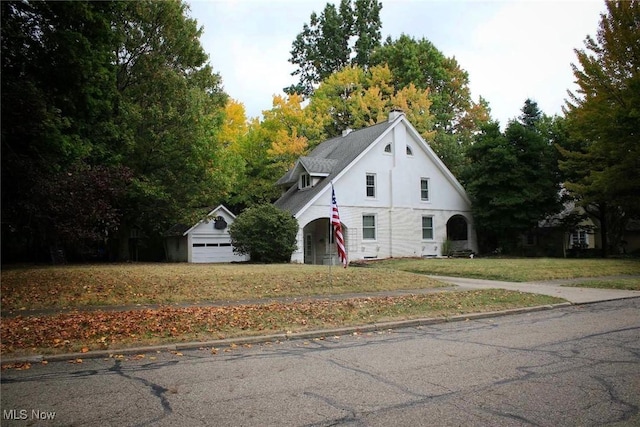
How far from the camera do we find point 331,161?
3288 centimetres

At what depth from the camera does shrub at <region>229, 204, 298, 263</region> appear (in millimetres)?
25688

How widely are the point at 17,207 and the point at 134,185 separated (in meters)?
13.9

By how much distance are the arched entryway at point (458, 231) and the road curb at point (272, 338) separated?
24051 millimetres

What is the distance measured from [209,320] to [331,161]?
23.7m

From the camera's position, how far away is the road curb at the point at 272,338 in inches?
289

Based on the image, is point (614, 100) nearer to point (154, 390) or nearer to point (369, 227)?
point (369, 227)

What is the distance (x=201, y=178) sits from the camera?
30312mm

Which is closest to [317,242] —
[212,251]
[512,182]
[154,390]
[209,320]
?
[212,251]

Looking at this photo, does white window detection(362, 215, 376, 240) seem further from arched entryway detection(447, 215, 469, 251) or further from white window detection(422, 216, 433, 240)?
arched entryway detection(447, 215, 469, 251)

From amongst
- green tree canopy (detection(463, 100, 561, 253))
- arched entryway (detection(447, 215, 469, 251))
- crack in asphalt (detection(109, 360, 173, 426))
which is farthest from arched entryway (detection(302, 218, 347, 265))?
crack in asphalt (detection(109, 360, 173, 426))

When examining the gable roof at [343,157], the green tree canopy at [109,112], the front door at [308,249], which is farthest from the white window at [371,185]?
the green tree canopy at [109,112]

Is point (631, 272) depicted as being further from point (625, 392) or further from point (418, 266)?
point (625, 392)

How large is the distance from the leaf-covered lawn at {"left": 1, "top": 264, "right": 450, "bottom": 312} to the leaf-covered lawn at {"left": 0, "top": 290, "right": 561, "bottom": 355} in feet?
5.90

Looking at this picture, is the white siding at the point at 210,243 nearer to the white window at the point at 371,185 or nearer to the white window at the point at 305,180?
the white window at the point at 305,180
